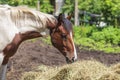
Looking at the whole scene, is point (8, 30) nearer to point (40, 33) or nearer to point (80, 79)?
point (40, 33)

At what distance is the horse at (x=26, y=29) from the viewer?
5.88 m

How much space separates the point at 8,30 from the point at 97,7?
9.00m

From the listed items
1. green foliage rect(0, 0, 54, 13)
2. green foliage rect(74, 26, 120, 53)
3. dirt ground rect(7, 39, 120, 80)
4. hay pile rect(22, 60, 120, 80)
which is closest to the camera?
hay pile rect(22, 60, 120, 80)

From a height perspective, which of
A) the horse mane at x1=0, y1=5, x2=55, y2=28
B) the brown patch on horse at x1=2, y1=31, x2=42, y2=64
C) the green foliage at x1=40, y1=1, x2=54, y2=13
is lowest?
the green foliage at x1=40, y1=1, x2=54, y2=13

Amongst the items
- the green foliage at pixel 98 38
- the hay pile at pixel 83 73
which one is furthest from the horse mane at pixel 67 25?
the green foliage at pixel 98 38

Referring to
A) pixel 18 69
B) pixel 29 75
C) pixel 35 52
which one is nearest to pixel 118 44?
pixel 35 52

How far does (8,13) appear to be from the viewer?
5922 millimetres

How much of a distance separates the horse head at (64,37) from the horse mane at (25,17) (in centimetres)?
14

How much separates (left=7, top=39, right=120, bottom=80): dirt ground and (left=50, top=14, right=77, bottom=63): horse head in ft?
4.32

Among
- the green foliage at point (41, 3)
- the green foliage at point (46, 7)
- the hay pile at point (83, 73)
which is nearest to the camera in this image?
the hay pile at point (83, 73)

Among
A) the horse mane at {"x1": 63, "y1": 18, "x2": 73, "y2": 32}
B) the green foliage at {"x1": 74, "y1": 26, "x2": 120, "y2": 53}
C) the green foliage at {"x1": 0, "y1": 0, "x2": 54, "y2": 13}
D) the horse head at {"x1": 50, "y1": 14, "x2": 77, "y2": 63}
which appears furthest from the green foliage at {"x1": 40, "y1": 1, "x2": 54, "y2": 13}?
the horse mane at {"x1": 63, "y1": 18, "x2": 73, "y2": 32}

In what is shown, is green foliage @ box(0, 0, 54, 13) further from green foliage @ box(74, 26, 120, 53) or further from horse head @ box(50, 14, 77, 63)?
horse head @ box(50, 14, 77, 63)

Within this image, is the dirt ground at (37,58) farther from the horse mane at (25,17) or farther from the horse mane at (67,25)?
the horse mane at (67,25)

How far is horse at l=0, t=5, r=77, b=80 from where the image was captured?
19.3 ft
